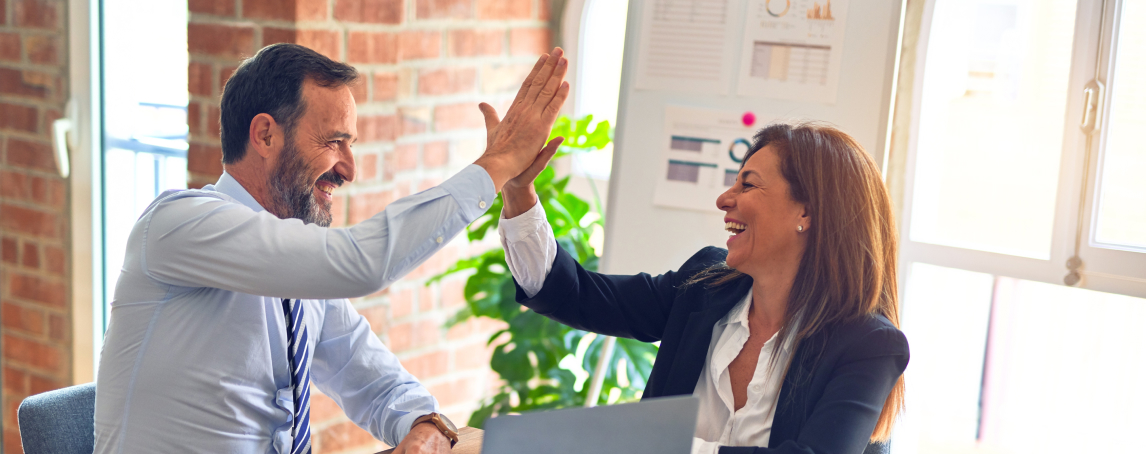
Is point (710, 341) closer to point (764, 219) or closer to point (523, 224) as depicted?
Result: point (764, 219)

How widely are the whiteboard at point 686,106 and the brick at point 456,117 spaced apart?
0.59m

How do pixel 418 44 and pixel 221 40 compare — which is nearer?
pixel 221 40

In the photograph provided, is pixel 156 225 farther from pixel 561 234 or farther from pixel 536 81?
pixel 561 234

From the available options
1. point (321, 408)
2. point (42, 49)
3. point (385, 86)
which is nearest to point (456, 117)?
point (385, 86)

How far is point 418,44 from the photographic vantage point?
2.68m

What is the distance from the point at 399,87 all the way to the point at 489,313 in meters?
0.74

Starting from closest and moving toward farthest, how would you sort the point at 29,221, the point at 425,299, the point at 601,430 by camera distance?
1. the point at 601,430
2. the point at 425,299
3. the point at 29,221

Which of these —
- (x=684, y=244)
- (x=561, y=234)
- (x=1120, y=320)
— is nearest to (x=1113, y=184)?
(x=1120, y=320)

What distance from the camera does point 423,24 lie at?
2680 mm

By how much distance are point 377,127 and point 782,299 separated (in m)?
1.33

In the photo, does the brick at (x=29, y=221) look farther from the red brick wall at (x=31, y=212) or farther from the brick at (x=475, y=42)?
the brick at (x=475, y=42)

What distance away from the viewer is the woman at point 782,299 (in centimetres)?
151

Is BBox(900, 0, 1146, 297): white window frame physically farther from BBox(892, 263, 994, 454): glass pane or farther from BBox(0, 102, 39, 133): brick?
BBox(0, 102, 39, 133): brick

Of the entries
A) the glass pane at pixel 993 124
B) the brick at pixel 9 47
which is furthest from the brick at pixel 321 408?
the glass pane at pixel 993 124
